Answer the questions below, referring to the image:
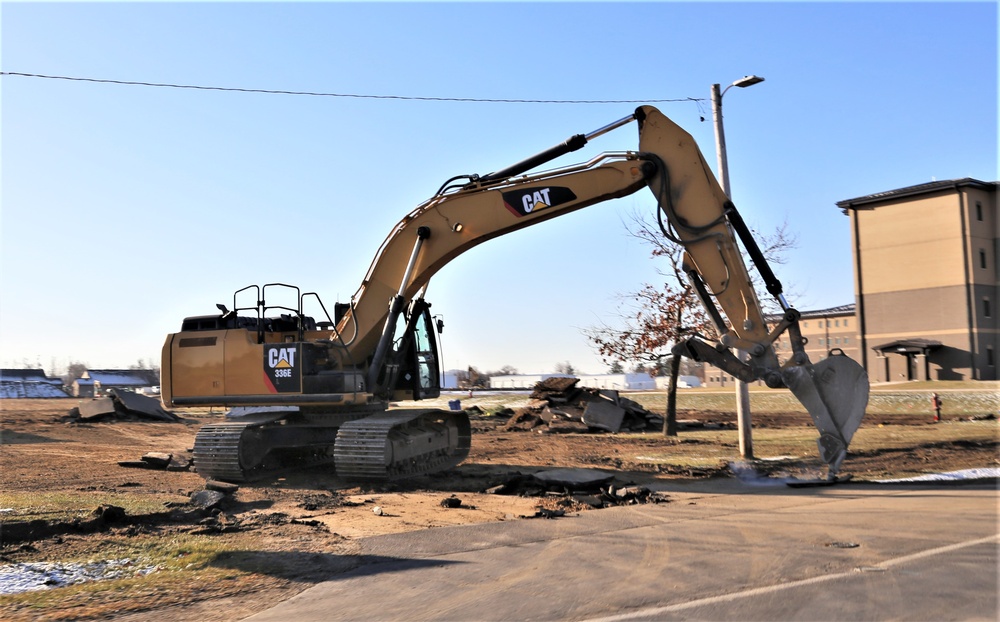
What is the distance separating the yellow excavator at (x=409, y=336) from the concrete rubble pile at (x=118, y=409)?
21.6 m

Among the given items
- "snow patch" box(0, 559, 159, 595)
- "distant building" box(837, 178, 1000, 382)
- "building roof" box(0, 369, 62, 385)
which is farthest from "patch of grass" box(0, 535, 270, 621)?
"building roof" box(0, 369, 62, 385)

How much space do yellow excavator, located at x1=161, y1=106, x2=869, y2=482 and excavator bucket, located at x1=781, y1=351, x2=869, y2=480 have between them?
0.07 m

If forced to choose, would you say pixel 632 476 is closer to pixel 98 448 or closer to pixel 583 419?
pixel 583 419

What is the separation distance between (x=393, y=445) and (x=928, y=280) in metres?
51.7

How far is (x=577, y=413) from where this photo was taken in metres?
28.0

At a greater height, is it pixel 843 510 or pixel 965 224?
pixel 965 224

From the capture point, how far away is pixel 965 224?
54.5 meters

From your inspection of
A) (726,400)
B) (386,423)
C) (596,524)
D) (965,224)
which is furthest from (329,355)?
(965,224)

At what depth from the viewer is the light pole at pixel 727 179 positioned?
16.9 metres

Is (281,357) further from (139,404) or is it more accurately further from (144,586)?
(139,404)

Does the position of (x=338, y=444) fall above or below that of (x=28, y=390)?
below

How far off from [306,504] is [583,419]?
1639 centimetres

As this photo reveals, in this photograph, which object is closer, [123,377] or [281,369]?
[281,369]

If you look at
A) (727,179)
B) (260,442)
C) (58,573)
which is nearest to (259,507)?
(260,442)
